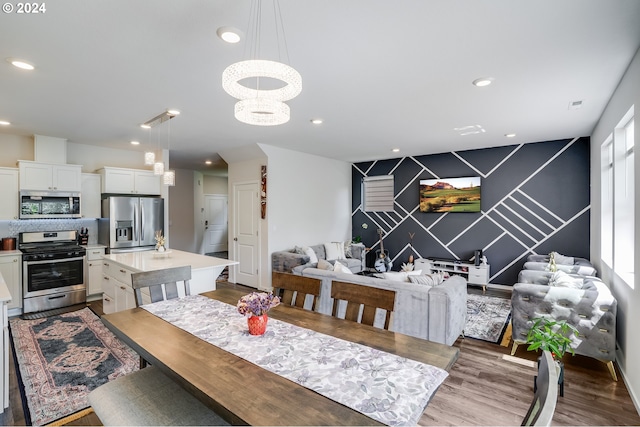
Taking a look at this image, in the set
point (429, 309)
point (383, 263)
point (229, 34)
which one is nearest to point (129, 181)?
point (229, 34)

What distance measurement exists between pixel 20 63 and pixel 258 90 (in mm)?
2255

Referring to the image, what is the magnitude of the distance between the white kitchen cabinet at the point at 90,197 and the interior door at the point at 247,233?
240 cm

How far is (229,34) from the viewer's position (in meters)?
2.12

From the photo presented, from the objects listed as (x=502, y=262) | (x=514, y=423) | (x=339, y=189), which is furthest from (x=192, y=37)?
(x=502, y=262)

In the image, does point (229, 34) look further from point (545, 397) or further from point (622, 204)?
point (622, 204)

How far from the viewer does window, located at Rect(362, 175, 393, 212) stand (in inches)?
299

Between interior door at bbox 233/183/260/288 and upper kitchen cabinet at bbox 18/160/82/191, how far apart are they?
2685mm

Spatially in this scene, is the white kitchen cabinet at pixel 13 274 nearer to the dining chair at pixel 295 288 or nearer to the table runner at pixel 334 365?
the table runner at pixel 334 365

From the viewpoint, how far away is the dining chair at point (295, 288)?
2.27 metres

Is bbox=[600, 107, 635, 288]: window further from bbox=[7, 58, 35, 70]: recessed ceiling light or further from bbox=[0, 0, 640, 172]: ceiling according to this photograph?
bbox=[7, 58, 35, 70]: recessed ceiling light

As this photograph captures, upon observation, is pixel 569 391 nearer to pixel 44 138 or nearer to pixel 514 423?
pixel 514 423

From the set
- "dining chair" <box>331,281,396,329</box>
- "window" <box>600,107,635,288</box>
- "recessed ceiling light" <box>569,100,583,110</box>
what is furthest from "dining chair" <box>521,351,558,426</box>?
"recessed ceiling light" <box>569,100,583,110</box>

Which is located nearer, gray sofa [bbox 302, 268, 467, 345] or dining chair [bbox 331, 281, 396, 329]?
dining chair [bbox 331, 281, 396, 329]

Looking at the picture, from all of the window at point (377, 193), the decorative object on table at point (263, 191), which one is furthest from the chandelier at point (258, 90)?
the window at point (377, 193)
